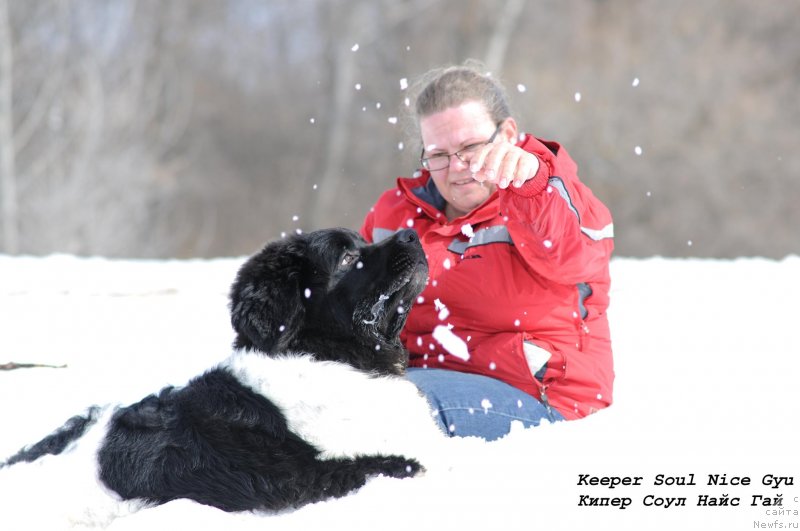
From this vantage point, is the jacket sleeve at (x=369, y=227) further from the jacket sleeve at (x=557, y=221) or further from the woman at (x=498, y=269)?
the jacket sleeve at (x=557, y=221)

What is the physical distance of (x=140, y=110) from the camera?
2295 centimetres

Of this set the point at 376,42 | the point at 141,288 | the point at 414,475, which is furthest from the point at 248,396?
the point at 376,42

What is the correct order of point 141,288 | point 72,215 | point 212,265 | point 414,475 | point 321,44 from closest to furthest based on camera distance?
point 414,475 < point 141,288 < point 212,265 < point 72,215 < point 321,44

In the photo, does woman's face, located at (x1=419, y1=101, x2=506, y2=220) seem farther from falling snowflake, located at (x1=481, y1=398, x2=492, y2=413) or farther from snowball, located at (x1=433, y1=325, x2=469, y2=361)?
falling snowflake, located at (x1=481, y1=398, x2=492, y2=413)

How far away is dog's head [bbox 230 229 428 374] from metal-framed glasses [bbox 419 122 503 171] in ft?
2.87

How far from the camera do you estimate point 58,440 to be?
10.8 ft

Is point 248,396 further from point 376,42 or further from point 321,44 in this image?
point 321,44

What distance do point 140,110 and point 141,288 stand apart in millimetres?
17145

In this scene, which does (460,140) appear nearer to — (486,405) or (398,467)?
(486,405)

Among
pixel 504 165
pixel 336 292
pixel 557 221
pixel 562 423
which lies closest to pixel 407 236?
pixel 336 292

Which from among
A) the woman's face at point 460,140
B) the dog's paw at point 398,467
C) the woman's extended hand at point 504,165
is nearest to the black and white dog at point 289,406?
the dog's paw at point 398,467

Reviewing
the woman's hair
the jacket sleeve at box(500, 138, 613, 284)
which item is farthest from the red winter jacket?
the woman's hair

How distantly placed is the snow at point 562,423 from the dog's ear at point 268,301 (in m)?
0.68

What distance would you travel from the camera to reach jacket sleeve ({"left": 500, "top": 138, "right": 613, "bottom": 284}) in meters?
3.64
